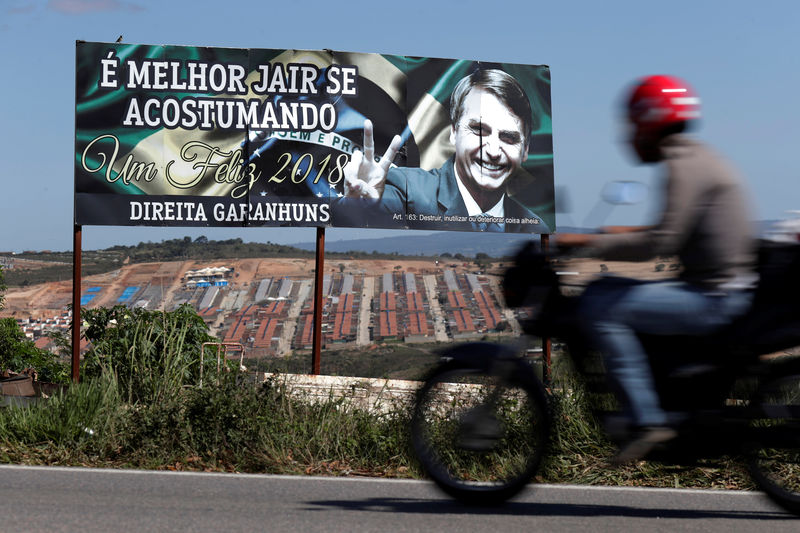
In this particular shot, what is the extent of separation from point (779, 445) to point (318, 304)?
789cm

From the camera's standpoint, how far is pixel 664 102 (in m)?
4.50

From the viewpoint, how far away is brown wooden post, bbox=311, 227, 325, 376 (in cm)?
1173

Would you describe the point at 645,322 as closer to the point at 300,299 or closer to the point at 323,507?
the point at 323,507

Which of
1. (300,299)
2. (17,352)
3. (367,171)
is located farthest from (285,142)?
(17,352)

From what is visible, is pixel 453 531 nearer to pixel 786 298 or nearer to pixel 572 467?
pixel 786 298

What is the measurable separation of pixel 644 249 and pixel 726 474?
3063 millimetres

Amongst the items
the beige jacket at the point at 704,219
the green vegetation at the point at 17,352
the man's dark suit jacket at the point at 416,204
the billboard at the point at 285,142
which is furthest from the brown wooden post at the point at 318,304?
the green vegetation at the point at 17,352

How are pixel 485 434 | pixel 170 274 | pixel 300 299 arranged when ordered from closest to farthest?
pixel 485 434 → pixel 170 274 → pixel 300 299

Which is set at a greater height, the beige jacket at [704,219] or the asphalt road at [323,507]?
the beige jacket at [704,219]

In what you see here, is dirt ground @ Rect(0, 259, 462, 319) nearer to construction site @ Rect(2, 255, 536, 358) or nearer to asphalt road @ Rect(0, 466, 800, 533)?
construction site @ Rect(2, 255, 536, 358)

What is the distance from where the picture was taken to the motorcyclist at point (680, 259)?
4.43 m

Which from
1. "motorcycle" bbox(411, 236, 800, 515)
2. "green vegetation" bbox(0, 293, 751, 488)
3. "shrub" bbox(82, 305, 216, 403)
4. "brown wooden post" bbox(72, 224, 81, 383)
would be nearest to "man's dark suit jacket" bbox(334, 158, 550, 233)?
"shrub" bbox(82, 305, 216, 403)

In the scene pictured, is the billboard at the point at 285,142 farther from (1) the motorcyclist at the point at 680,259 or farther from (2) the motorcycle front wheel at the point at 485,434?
(1) the motorcyclist at the point at 680,259

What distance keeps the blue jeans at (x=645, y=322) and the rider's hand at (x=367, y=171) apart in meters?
7.96
